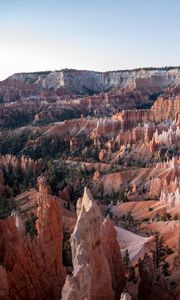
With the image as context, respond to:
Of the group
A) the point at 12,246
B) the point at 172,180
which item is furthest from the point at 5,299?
the point at 172,180

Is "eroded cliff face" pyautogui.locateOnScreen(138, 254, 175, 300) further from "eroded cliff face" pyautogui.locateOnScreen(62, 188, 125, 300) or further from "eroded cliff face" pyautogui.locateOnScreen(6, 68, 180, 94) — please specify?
"eroded cliff face" pyautogui.locateOnScreen(6, 68, 180, 94)

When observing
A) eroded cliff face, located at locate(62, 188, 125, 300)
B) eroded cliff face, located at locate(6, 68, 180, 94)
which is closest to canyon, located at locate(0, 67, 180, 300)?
eroded cliff face, located at locate(62, 188, 125, 300)

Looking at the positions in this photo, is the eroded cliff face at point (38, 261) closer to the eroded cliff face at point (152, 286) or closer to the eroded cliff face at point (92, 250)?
the eroded cliff face at point (92, 250)

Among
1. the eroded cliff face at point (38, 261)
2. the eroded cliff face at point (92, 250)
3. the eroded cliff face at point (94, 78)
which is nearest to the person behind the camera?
the eroded cliff face at point (92, 250)

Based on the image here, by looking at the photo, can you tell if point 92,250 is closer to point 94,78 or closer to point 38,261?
point 38,261

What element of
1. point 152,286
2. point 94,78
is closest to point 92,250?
point 152,286

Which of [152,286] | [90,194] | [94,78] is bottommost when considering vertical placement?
[152,286]

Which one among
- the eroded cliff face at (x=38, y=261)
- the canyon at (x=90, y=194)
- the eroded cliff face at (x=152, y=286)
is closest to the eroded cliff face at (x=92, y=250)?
the canyon at (x=90, y=194)

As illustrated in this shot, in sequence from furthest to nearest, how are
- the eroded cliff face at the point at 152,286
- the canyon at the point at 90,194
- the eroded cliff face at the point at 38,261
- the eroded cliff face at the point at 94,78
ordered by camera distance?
the eroded cliff face at the point at 94,78 < the eroded cliff face at the point at 38,261 < the canyon at the point at 90,194 < the eroded cliff face at the point at 152,286

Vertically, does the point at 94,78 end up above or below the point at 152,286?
above

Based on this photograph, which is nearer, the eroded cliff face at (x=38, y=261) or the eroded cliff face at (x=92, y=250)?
the eroded cliff face at (x=92, y=250)
